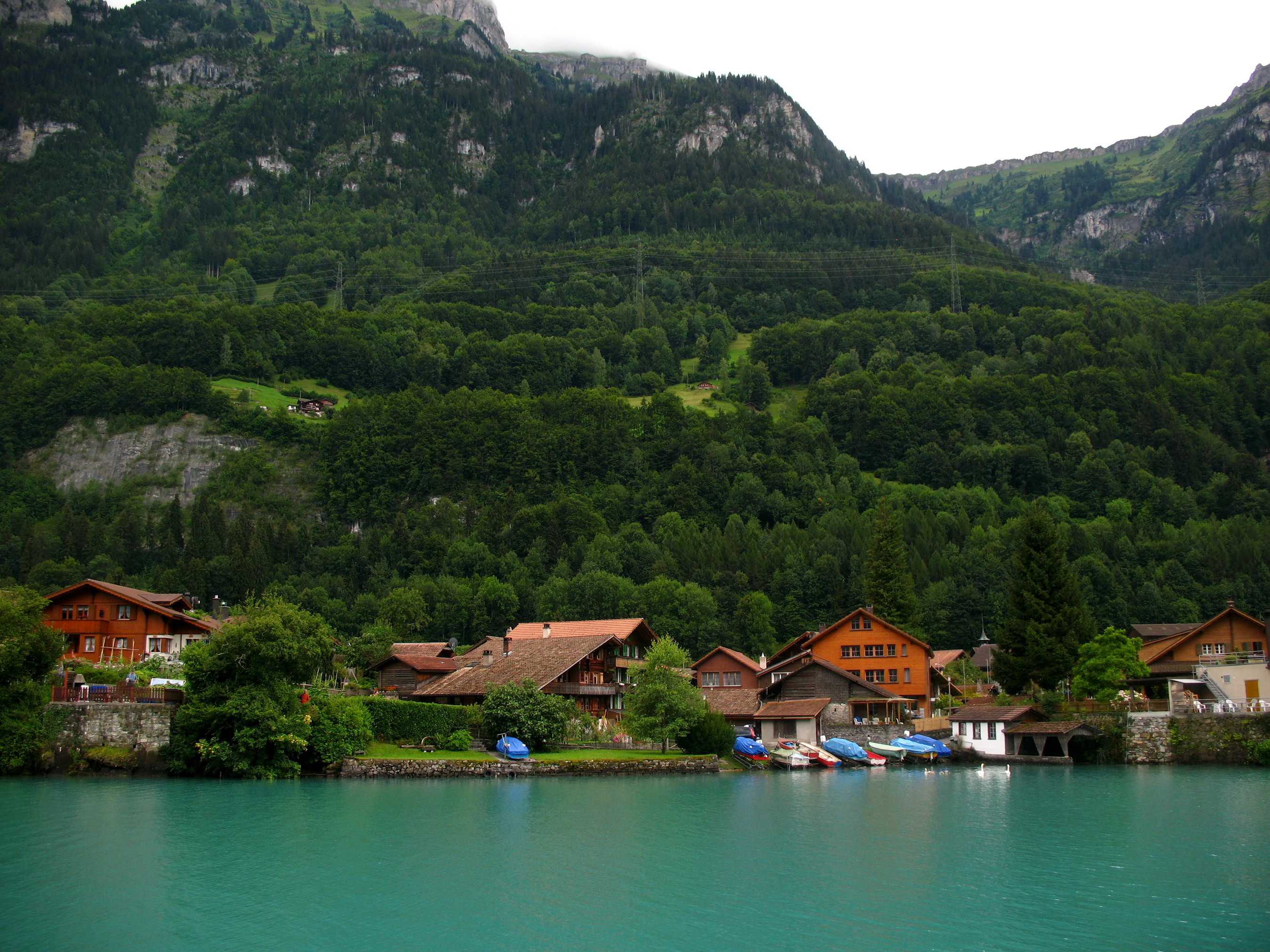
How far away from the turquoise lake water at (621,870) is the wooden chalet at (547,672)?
61.7 ft

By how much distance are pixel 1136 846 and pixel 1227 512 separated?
136 metres

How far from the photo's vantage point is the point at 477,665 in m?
70.8

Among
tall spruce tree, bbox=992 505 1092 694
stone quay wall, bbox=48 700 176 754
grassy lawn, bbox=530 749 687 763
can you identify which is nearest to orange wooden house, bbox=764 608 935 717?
tall spruce tree, bbox=992 505 1092 694

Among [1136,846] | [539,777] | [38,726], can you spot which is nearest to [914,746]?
[539,777]

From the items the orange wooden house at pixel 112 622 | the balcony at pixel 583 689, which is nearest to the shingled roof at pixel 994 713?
the balcony at pixel 583 689

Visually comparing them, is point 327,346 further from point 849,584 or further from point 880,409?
point 849,584

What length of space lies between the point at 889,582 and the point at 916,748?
32170 millimetres

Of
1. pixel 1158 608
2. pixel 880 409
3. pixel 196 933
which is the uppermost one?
pixel 880 409

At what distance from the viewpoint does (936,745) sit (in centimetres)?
6950

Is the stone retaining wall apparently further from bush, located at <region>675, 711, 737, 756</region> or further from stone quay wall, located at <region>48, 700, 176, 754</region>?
stone quay wall, located at <region>48, 700, 176, 754</region>

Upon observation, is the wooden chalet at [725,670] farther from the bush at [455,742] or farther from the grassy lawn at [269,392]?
the grassy lawn at [269,392]

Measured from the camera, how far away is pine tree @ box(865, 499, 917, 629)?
324 feet

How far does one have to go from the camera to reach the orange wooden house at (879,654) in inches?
3196

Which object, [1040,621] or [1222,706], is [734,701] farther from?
[1222,706]
